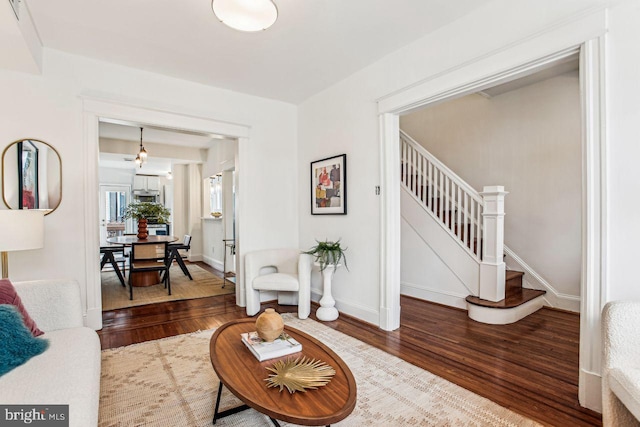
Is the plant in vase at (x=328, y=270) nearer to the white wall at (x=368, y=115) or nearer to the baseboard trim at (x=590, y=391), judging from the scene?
the white wall at (x=368, y=115)

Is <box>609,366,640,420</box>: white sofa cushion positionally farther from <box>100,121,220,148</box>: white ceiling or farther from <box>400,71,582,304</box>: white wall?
<box>100,121,220,148</box>: white ceiling

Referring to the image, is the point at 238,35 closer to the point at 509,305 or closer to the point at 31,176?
the point at 31,176

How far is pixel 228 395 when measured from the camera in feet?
6.62

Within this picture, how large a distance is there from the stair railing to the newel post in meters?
0.13

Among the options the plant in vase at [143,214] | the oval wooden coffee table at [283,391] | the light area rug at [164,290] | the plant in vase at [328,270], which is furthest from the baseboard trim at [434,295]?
the plant in vase at [143,214]

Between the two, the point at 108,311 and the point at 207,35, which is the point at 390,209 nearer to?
the point at 207,35

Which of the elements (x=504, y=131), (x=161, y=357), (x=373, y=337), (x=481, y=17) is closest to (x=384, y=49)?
(x=481, y=17)

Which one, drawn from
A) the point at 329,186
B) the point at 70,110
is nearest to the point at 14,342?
the point at 70,110

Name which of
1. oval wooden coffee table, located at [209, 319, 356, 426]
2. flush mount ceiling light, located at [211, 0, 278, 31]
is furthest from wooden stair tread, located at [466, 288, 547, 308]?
flush mount ceiling light, located at [211, 0, 278, 31]

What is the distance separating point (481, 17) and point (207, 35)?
7.41 ft

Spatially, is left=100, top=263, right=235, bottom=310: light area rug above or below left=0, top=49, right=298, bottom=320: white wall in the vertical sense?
below

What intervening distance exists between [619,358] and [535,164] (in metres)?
3.27

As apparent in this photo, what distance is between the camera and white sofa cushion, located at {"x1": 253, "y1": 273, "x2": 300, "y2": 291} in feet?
11.9

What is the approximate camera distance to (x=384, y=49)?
306cm
